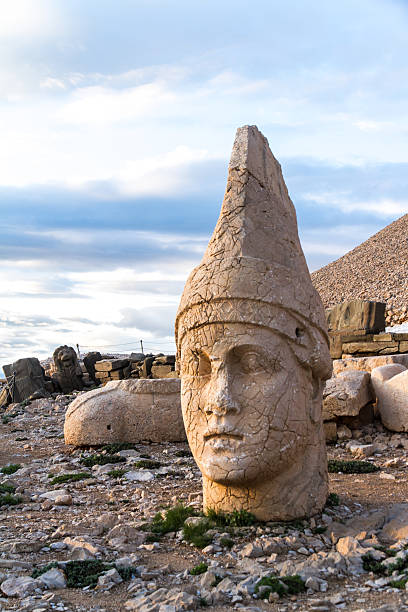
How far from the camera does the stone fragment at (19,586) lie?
438 centimetres

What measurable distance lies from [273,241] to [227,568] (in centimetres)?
292

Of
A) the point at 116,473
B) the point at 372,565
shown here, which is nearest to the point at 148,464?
the point at 116,473

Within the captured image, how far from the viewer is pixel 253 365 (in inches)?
216

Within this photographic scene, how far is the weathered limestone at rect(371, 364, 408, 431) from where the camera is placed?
1014cm

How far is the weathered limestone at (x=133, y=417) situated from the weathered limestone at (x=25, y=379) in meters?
9.16

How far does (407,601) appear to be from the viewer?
13.3ft

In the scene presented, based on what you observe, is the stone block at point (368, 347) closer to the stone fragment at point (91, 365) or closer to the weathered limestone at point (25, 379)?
the stone fragment at point (91, 365)

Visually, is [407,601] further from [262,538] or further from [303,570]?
[262,538]

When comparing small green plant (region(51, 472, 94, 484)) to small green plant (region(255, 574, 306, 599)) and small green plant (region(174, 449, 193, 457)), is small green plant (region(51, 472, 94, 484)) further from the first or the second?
small green plant (region(255, 574, 306, 599))

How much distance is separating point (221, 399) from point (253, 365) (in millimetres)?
421

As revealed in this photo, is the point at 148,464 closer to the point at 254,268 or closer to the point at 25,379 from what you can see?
the point at 254,268

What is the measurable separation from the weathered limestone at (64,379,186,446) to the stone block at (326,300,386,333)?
8.97 metres

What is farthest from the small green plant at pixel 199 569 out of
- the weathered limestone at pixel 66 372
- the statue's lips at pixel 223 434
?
the weathered limestone at pixel 66 372

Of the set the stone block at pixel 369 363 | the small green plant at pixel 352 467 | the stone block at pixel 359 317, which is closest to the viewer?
the small green plant at pixel 352 467
